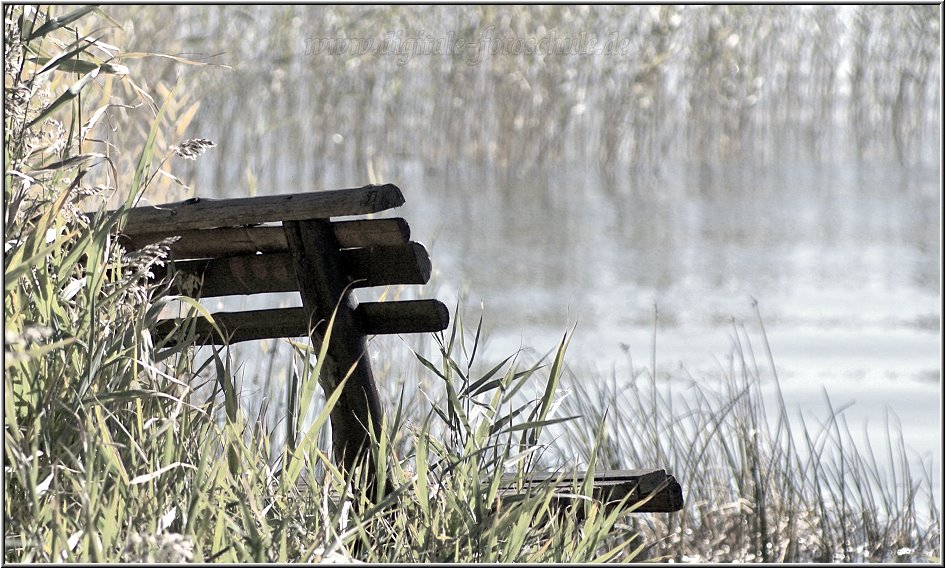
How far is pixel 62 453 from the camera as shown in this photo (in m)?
1.50

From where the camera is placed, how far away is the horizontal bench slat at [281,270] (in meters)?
1.82

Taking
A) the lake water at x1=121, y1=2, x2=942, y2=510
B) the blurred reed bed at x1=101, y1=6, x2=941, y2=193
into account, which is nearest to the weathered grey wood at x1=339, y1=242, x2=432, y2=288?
the lake water at x1=121, y1=2, x2=942, y2=510

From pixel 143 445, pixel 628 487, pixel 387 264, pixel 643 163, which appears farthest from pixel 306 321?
pixel 643 163

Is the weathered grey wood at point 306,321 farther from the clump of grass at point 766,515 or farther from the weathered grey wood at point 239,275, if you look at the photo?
the clump of grass at point 766,515

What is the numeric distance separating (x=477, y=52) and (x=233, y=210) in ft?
23.2

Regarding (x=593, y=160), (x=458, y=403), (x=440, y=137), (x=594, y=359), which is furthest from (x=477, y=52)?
(x=458, y=403)

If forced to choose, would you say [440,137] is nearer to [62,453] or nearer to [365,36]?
[365,36]

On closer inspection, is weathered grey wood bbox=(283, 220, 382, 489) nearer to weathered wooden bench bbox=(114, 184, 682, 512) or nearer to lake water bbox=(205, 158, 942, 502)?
weathered wooden bench bbox=(114, 184, 682, 512)

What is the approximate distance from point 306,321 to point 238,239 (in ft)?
0.57

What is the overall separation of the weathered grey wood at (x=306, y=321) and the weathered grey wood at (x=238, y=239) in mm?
104

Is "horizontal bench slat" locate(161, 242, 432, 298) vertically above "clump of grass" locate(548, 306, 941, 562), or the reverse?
"horizontal bench slat" locate(161, 242, 432, 298)

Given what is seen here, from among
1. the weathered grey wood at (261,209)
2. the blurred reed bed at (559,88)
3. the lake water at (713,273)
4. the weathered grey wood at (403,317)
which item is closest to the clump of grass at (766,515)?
the lake water at (713,273)

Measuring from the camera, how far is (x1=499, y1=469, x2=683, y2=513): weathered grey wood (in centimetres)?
180

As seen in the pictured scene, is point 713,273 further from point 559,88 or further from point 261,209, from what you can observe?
point 261,209
